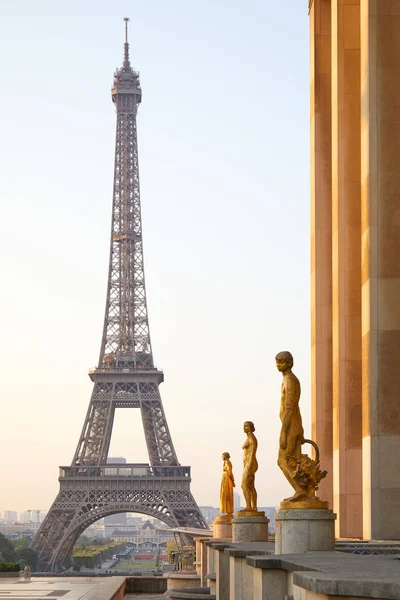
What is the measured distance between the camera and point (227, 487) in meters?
34.8

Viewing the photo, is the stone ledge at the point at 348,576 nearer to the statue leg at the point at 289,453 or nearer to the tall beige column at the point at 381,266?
the statue leg at the point at 289,453

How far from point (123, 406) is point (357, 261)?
A: 79288 millimetres

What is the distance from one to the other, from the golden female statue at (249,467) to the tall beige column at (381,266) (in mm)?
2398

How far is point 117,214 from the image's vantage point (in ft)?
369

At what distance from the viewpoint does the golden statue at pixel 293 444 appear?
16156mm

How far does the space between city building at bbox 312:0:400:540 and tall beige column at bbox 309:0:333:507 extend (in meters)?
0.03

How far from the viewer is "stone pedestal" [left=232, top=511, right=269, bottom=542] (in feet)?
71.4

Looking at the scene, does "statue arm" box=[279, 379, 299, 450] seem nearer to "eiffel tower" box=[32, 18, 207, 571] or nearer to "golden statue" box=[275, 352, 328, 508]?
"golden statue" box=[275, 352, 328, 508]

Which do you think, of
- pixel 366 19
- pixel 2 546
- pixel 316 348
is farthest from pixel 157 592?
pixel 2 546

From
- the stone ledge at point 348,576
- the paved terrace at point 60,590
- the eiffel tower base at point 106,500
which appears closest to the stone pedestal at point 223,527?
the paved terrace at point 60,590

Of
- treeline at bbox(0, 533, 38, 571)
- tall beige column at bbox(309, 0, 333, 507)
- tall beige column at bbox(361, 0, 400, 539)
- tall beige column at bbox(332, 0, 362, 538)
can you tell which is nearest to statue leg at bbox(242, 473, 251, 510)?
tall beige column at bbox(361, 0, 400, 539)

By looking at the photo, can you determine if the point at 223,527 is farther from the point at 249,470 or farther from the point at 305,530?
the point at 305,530

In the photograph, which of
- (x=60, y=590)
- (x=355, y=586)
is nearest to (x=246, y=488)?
(x=355, y=586)

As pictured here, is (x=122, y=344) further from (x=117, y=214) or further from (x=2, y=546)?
(x=2, y=546)
